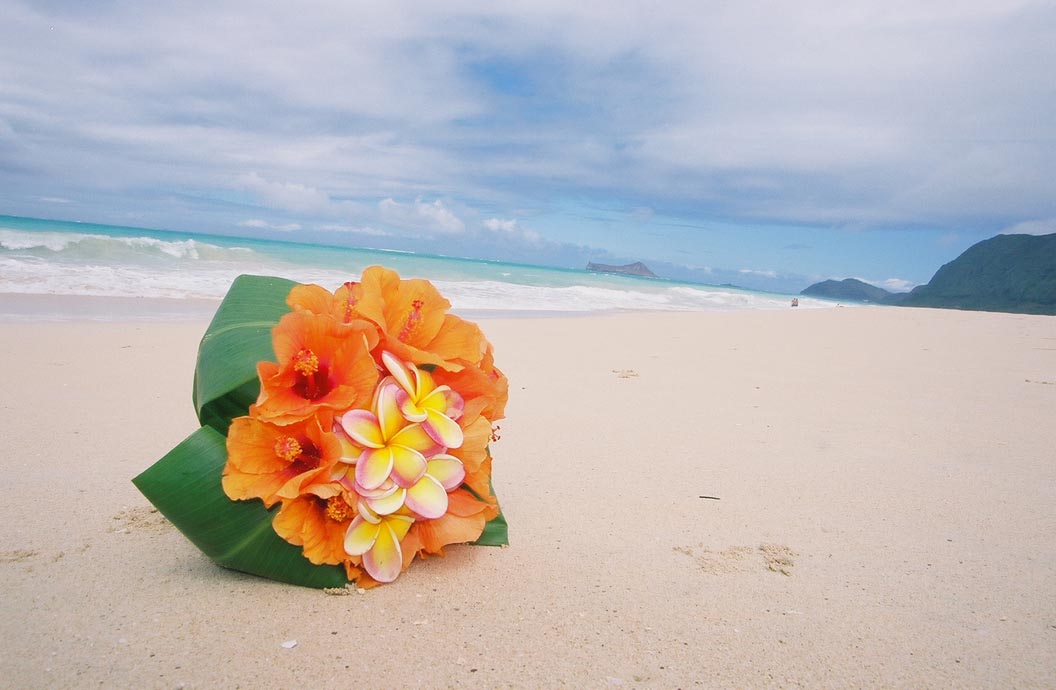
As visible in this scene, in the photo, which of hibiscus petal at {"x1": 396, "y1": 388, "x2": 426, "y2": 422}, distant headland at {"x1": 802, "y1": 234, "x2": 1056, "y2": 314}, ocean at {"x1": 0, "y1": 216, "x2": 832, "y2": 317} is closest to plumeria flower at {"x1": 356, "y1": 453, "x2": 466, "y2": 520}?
hibiscus petal at {"x1": 396, "y1": 388, "x2": 426, "y2": 422}

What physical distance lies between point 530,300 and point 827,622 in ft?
55.6

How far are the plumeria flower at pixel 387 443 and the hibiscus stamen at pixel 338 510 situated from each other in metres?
0.09

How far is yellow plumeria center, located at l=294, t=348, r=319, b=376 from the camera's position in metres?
1.42

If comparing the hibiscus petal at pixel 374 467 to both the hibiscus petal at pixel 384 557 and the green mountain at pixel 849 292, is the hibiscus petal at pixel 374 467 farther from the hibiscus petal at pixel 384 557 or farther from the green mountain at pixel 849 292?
the green mountain at pixel 849 292

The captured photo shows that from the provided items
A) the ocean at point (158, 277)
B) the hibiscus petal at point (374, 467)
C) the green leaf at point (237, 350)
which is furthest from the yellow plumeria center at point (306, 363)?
the ocean at point (158, 277)

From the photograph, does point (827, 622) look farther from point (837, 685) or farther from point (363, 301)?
point (363, 301)

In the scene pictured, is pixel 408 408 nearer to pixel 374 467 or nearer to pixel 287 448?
pixel 374 467

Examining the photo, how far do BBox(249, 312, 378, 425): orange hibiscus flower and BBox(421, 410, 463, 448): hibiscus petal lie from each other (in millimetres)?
142

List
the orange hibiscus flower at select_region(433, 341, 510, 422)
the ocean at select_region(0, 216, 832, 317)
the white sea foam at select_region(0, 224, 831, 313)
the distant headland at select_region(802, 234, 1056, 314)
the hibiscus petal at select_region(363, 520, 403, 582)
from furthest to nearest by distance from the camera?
the distant headland at select_region(802, 234, 1056, 314) < the white sea foam at select_region(0, 224, 831, 313) < the ocean at select_region(0, 216, 832, 317) < the orange hibiscus flower at select_region(433, 341, 510, 422) < the hibiscus petal at select_region(363, 520, 403, 582)

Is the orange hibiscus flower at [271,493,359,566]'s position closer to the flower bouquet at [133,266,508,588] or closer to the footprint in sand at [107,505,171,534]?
the flower bouquet at [133,266,508,588]

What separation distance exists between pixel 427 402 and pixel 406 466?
0.15m

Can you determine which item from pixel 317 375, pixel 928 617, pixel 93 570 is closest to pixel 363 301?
pixel 317 375

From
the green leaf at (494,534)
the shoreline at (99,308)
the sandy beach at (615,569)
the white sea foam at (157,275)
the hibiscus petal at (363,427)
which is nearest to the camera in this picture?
the sandy beach at (615,569)

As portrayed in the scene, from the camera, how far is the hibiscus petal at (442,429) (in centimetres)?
143
